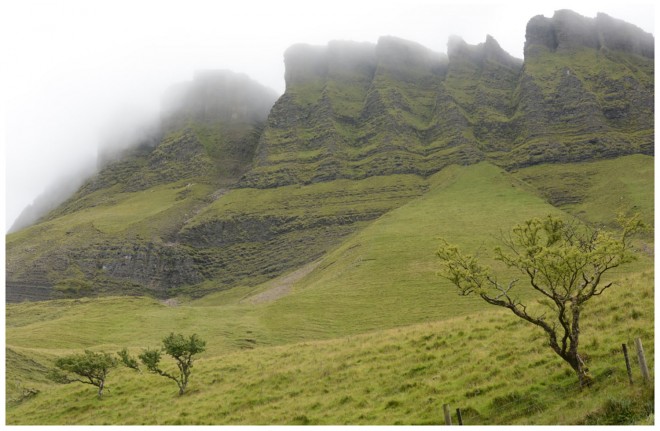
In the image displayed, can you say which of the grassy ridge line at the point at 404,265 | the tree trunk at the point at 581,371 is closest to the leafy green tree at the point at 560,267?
the tree trunk at the point at 581,371

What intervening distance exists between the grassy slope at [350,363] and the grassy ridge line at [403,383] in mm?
95

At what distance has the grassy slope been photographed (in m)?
24.1

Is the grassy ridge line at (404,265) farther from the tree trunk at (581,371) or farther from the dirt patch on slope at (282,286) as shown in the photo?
the tree trunk at (581,371)

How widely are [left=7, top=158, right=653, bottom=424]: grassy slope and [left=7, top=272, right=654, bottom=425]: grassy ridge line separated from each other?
9 cm

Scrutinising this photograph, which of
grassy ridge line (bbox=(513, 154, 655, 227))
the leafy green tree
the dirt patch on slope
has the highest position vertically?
grassy ridge line (bbox=(513, 154, 655, 227))

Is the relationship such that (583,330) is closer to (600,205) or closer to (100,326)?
(100,326)

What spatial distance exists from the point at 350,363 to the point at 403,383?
21.5 feet

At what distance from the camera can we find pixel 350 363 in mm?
34281

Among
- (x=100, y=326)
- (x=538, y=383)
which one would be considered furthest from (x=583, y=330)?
(x=100, y=326)

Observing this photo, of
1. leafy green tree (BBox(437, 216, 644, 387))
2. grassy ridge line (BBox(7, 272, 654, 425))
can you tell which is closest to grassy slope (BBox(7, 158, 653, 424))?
grassy ridge line (BBox(7, 272, 654, 425))

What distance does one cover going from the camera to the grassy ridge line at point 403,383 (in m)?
22.6

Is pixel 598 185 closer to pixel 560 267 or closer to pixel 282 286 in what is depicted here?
pixel 282 286

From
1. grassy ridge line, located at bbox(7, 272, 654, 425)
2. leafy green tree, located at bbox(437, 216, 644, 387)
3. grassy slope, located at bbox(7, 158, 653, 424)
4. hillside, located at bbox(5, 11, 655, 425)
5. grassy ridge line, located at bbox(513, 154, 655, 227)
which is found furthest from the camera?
grassy ridge line, located at bbox(513, 154, 655, 227)

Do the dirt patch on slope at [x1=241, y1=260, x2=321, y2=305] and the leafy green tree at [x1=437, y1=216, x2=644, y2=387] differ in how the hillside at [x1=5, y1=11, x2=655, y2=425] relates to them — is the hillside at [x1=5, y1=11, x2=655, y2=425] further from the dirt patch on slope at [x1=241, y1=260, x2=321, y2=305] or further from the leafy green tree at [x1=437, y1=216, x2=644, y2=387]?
the leafy green tree at [x1=437, y1=216, x2=644, y2=387]
